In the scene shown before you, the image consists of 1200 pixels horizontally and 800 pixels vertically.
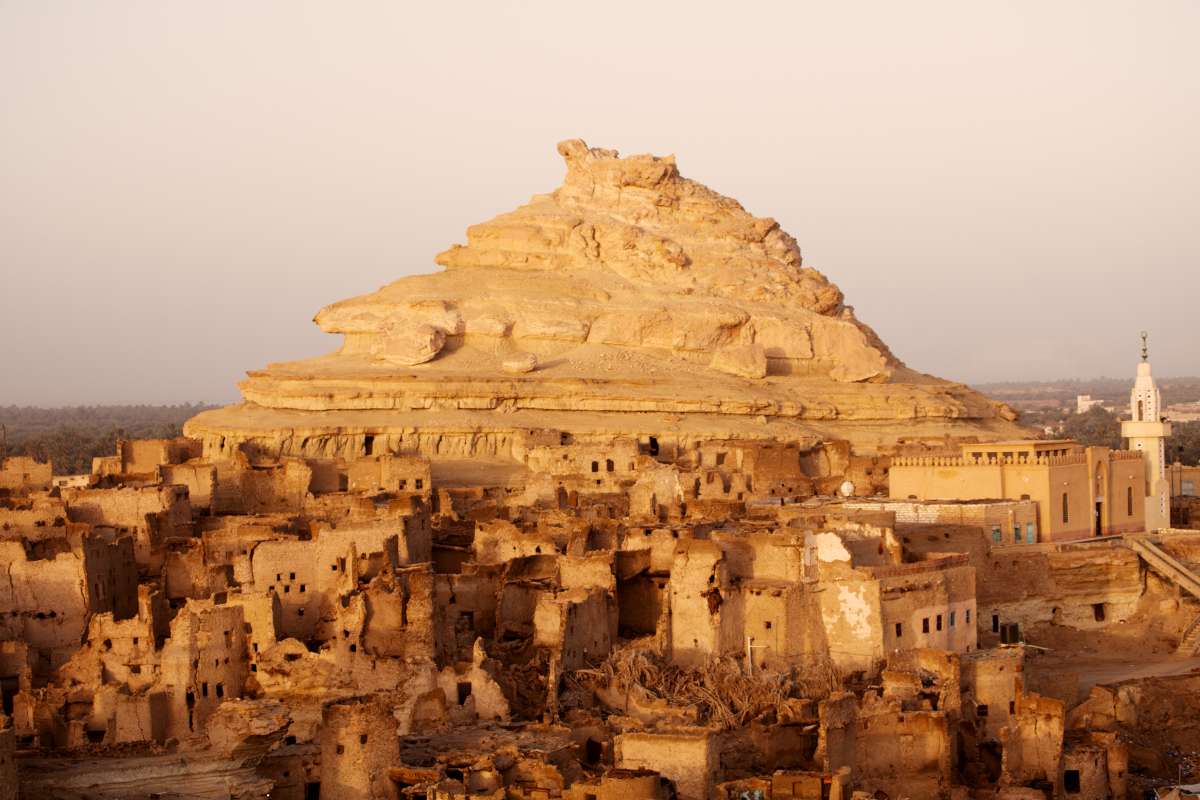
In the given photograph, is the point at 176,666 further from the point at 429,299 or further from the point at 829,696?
the point at 429,299

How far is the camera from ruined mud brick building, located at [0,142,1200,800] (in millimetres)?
33531

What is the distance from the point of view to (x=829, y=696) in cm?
3588

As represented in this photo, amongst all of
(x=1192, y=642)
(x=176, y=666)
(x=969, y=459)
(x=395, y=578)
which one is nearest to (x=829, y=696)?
(x=395, y=578)

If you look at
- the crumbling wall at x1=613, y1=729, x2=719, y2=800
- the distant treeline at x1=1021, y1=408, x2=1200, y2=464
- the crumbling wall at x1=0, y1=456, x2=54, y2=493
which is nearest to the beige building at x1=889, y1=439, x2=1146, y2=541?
the distant treeline at x1=1021, y1=408, x2=1200, y2=464

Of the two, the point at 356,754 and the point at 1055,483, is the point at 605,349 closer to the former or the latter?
the point at 1055,483

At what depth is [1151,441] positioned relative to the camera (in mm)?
57969

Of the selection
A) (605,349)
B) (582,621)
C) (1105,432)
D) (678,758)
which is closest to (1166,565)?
(582,621)

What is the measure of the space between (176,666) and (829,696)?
11205mm

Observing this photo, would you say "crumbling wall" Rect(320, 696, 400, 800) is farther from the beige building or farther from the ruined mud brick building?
the beige building

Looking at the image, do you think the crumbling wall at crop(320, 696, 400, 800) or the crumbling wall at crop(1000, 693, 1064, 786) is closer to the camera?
the crumbling wall at crop(320, 696, 400, 800)

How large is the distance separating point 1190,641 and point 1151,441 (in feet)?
38.5

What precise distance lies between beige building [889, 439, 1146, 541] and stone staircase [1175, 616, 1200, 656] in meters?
4.59

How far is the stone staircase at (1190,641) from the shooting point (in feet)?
153

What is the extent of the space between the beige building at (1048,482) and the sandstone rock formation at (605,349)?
1304cm
